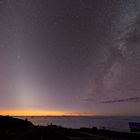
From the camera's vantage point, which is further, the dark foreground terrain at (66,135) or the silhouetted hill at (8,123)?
the silhouetted hill at (8,123)

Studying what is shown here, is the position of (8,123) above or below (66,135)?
above

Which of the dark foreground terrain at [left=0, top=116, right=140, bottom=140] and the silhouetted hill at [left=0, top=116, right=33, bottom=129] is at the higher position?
the silhouetted hill at [left=0, top=116, right=33, bottom=129]

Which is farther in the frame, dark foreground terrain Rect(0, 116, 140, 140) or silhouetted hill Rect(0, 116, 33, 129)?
silhouetted hill Rect(0, 116, 33, 129)

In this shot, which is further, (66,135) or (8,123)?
(8,123)

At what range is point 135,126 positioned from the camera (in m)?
46.2

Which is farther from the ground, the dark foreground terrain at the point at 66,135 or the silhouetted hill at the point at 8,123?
the silhouetted hill at the point at 8,123
